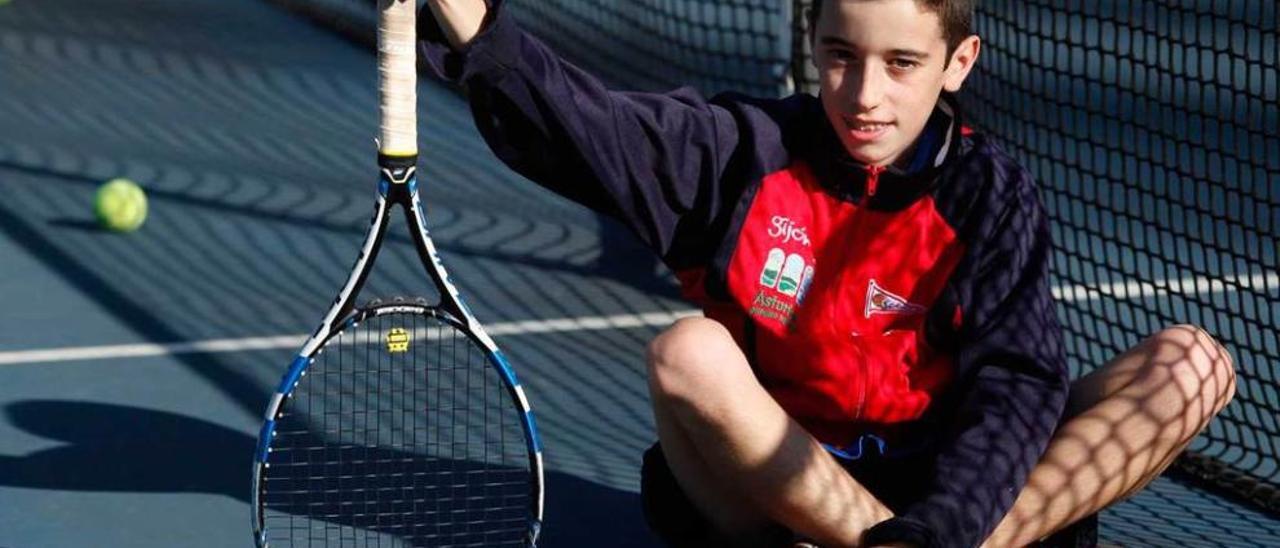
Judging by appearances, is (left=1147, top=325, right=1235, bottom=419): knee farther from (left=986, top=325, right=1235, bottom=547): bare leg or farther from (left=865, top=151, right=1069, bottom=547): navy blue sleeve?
(left=865, top=151, right=1069, bottom=547): navy blue sleeve

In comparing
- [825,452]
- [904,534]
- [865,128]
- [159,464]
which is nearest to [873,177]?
[865,128]

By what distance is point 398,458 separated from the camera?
3.17 meters

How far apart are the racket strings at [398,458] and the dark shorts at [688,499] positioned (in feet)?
0.64

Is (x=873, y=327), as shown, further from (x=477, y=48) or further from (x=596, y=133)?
(x=477, y=48)

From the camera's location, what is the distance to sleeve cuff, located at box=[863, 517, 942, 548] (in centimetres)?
244

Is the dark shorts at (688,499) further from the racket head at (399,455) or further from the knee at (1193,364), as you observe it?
the knee at (1193,364)

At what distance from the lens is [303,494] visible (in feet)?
9.93

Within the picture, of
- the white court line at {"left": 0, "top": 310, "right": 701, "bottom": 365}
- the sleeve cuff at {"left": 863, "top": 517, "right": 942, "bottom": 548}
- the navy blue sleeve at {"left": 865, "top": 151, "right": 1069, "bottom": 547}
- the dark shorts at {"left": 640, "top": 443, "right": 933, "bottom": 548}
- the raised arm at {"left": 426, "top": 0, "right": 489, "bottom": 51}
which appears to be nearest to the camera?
the raised arm at {"left": 426, "top": 0, "right": 489, "bottom": 51}

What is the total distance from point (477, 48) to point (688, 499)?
2.45ft

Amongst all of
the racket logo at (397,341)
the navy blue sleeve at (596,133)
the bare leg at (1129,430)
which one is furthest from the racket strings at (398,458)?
the bare leg at (1129,430)

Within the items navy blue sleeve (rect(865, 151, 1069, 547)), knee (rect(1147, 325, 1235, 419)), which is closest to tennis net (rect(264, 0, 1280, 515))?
knee (rect(1147, 325, 1235, 419))

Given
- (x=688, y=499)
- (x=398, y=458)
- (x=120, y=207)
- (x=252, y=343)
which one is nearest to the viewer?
(x=688, y=499)

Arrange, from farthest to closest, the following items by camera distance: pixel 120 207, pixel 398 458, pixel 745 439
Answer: pixel 120 207
pixel 398 458
pixel 745 439

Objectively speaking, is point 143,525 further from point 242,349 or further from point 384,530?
point 242,349
